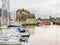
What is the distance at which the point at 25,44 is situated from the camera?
213cm

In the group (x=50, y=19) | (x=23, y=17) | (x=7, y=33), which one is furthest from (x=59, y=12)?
(x=7, y=33)

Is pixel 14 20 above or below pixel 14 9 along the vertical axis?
below

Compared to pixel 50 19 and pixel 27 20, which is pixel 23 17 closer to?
pixel 27 20

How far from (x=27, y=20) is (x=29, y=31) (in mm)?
177

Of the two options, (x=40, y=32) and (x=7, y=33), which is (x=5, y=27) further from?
(x=40, y=32)

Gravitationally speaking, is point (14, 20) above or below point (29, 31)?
Answer: above

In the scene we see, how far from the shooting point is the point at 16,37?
212cm

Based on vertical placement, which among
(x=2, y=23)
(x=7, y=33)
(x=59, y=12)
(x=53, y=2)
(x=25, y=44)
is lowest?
(x=25, y=44)

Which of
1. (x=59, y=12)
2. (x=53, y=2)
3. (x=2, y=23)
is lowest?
(x=2, y=23)

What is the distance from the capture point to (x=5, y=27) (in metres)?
2.12

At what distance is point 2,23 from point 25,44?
19.3 inches

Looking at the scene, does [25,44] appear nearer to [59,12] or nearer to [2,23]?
[2,23]

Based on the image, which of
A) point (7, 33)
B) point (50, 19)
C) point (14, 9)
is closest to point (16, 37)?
point (7, 33)

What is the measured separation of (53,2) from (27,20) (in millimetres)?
492
